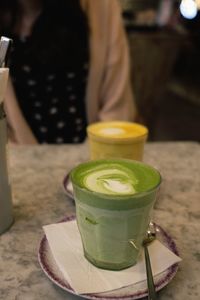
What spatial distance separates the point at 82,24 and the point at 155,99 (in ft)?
3.28

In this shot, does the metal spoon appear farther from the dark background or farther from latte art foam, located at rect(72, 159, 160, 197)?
the dark background

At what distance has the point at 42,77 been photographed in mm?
1522

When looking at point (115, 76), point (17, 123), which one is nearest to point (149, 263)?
point (17, 123)

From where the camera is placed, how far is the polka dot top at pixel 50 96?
1495 mm

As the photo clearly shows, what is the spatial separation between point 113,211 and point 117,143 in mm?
290

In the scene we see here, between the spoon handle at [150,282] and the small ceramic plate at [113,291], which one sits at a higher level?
the spoon handle at [150,282]

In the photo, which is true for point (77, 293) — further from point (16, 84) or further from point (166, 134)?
point (166, 134)

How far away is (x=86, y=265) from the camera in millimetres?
598

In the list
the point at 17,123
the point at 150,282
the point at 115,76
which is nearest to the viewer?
the point at 150,282

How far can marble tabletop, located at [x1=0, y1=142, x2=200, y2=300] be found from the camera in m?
0.57

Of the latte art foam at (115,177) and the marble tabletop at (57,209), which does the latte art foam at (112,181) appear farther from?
the marble tabletop at (57,209)

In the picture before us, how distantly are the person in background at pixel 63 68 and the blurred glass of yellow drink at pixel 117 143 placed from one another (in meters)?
0.69

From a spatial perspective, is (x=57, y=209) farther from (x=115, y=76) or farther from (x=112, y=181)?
(x=115, y=76)

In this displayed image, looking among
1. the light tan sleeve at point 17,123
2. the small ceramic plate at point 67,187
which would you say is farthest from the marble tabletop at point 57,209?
the light tan sleeve at point 17,123
